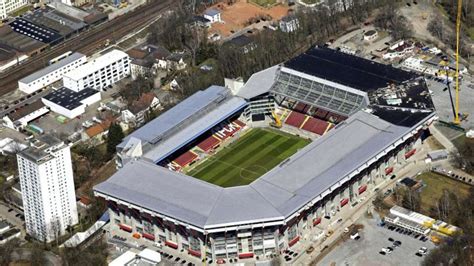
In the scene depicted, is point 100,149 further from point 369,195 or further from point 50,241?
point 369,195

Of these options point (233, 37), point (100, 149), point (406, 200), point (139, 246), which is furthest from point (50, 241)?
point (233, 37)

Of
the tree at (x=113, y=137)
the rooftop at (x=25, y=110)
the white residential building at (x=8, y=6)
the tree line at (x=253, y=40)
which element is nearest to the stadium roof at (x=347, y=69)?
the tree line at (x=253, y=40)

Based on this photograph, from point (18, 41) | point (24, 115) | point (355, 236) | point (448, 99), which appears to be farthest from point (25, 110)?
point (448, 99)

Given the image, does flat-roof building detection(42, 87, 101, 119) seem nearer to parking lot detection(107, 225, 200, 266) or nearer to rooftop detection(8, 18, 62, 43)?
rooftop detection(8, 18, 62, 43)

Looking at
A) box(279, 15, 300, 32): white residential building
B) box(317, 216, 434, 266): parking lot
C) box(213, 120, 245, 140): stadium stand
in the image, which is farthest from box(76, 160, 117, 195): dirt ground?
box(279, 15, 300, 32): white residential building

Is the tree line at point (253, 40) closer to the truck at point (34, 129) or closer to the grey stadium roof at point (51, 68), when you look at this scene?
the grey stadium roof at point (51, 68)

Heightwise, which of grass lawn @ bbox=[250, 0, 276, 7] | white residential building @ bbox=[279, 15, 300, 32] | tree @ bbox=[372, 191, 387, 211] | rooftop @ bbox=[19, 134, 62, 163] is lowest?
tree @ bbox=[372, 191, 387, 211]
